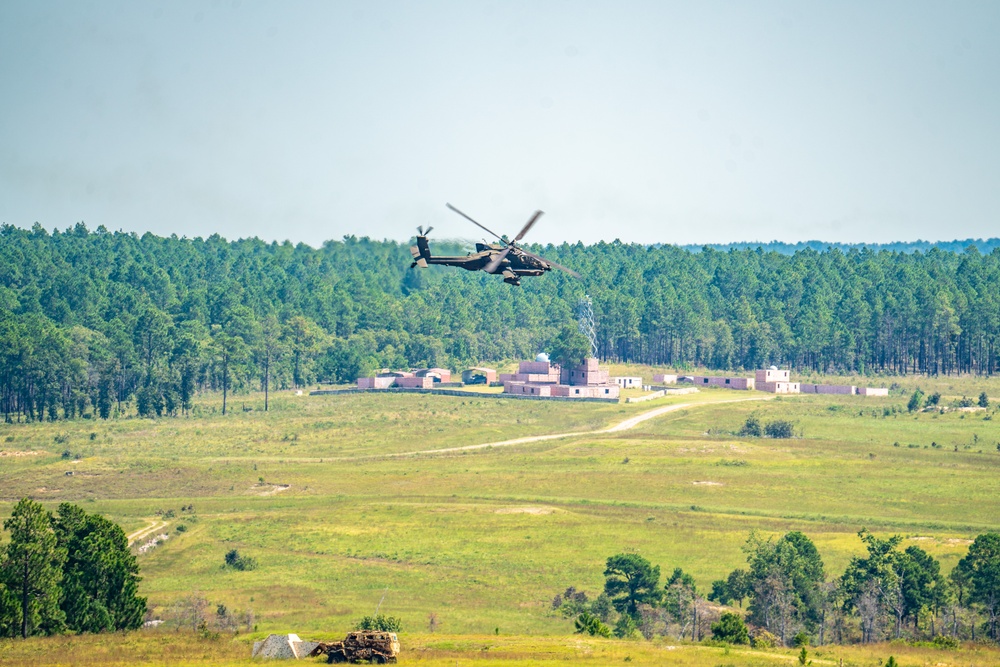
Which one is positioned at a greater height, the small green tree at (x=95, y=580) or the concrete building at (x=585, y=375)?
the concrete building at (x=585, y=375)

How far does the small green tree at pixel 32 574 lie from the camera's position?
68625 mm

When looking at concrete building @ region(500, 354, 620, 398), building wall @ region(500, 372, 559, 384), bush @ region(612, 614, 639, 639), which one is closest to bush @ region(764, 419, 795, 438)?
concrete building @ region(500, 354, 620, 398)

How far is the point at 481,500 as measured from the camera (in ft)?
389

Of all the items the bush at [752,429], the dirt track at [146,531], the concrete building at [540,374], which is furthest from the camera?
the concrete building at [540,374]

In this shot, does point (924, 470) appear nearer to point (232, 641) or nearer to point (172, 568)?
point (172, 568)

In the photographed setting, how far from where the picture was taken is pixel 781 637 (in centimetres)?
7812

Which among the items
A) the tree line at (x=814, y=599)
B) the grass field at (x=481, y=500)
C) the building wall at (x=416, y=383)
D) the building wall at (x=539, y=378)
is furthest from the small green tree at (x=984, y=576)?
the building wall at (x=416, y=383)

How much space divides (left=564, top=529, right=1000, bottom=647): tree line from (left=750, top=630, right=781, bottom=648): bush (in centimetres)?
26

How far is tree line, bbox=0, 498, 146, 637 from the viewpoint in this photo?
6875 cm

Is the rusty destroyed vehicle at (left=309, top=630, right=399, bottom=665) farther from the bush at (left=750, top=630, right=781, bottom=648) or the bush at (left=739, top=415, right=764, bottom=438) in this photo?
the bush at (left=739, top=415, right=764, bottom=438)

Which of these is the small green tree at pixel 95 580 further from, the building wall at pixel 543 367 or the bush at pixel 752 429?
the building wall at pixel 543 367

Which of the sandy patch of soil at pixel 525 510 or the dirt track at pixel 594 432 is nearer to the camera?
the sandy patch of soil at pixel 525 510

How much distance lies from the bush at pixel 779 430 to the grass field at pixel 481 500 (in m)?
2.45

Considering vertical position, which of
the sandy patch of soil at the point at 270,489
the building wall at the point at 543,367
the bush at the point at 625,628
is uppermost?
the building wall at the point at 543,367
